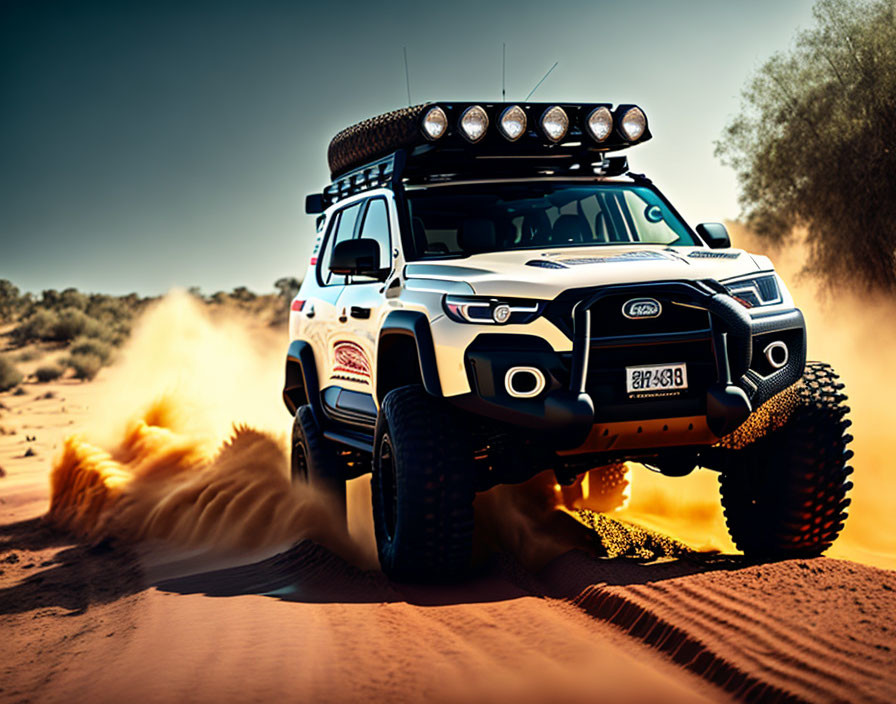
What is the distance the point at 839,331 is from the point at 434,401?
1452cm

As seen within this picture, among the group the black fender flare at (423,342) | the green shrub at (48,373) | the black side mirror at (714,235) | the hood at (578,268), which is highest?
the black side mirror at (714,235)

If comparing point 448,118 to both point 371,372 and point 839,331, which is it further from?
point 839,331

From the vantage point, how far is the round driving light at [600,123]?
7.29m

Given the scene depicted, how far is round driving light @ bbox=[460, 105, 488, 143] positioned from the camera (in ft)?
22.7

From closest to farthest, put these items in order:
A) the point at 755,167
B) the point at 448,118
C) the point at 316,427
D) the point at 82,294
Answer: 1. the point at 448,118
2. the point at 316,427
3. the point at 755,167
4. the point at 82,294

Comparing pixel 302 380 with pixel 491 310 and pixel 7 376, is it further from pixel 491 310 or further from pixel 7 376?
pixel 7 376

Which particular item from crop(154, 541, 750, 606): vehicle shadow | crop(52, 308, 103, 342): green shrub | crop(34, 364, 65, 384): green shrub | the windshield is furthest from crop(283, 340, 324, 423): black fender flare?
crop(52, 308, 103, 342): green shrub

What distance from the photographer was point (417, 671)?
14.6ft

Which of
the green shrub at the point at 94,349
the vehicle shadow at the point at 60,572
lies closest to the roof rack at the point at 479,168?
the vehicle shadow at the point at 60,572

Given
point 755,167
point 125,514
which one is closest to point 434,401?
point 125,514

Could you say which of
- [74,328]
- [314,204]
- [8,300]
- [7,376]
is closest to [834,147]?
[314,204]

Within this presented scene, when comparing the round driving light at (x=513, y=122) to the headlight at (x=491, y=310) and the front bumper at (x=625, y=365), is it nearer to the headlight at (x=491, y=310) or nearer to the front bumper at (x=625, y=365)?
the headlight at (x=491, y=310)

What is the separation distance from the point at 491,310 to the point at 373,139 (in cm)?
237

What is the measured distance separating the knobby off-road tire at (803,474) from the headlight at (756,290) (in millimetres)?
560
